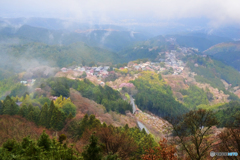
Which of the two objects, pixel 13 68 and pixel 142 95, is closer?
pixel 142 95

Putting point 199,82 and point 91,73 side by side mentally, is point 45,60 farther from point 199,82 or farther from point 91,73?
point 199,82

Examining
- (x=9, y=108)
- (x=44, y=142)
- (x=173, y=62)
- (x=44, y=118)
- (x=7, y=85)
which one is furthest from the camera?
(x=173, y=62)

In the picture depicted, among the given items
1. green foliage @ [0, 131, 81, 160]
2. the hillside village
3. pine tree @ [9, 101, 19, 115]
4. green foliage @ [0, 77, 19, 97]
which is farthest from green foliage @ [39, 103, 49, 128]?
the hillside village

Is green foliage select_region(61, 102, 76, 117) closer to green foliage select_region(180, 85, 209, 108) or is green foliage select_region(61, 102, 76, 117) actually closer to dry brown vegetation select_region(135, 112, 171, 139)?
dry brown vegetation select_region(135, 112, 171, 139)

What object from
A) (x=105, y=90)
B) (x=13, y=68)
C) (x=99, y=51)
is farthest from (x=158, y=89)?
(x=99, y=51)

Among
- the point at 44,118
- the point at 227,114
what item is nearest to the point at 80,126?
the point at 44,118

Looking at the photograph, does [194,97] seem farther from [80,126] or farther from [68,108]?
[80,126]
